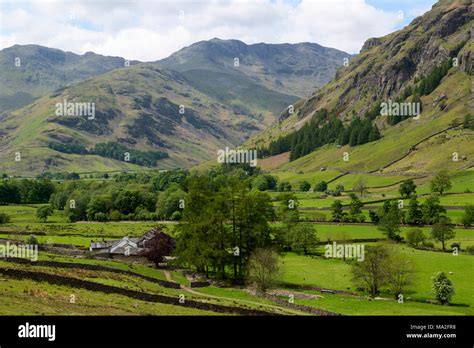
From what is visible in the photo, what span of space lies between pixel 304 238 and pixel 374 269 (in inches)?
1300

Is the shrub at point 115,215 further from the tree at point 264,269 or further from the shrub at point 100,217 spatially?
the tree at point 264,269

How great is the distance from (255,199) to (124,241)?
28.9 meters

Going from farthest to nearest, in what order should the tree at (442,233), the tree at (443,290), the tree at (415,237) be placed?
1. the tree at (415,237)
2. the tree at (442,233)
3. the tree at (443,290)

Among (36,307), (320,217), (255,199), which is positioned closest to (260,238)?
(255,199)

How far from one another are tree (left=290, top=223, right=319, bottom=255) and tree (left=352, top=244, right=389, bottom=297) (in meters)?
31.6

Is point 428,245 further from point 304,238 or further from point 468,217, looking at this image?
point 304,238

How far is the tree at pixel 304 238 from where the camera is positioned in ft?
341

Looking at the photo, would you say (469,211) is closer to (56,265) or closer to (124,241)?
(124,241)

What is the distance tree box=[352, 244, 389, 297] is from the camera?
232 ft

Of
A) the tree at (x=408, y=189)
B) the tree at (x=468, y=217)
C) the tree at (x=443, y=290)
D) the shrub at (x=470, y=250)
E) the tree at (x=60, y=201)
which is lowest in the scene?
the tree at (x=443, y=290)

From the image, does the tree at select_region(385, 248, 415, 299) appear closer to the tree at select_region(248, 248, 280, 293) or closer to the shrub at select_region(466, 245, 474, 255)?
the tree at select_region(248, 248, 280, 293)

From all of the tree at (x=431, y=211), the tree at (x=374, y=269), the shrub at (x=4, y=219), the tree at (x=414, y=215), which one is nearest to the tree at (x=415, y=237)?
the tree at (x=431, y=211)

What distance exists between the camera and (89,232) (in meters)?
129

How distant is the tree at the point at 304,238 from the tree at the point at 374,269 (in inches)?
1243
